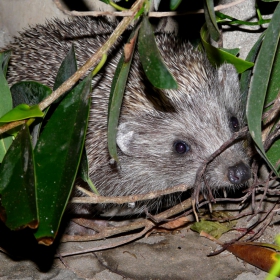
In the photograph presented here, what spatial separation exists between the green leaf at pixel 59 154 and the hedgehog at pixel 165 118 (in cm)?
116

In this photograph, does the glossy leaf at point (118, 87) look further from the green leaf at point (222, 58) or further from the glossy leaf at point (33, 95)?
the green leaf at point (222, 58)

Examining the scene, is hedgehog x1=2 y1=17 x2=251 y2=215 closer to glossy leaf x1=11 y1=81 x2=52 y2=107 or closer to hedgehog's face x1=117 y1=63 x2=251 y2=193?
hedgehog's face x1=117 y1=63 x2=251 y2=193

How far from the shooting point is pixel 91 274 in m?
3.34

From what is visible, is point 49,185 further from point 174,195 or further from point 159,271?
point 174,195

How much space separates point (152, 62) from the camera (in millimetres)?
2096

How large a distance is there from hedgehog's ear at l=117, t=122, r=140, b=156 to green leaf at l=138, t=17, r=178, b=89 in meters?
1.25

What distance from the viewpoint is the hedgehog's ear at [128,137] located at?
11.1 ft

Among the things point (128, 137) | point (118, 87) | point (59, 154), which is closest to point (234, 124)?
point (128, 137)

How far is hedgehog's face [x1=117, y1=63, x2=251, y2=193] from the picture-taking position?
333 cm

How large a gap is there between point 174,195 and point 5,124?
6.77 ft

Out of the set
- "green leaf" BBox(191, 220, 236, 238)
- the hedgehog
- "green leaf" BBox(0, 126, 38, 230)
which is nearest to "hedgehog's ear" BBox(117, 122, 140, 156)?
the hedgehog

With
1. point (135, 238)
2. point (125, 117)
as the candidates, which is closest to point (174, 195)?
point (135, 238)

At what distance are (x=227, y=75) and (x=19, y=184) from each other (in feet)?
5.88

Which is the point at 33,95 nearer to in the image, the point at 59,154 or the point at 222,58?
the point at 59,154
